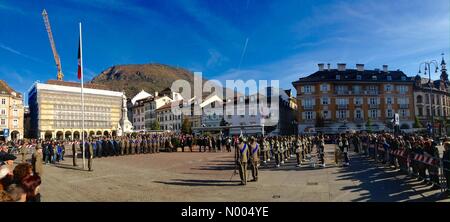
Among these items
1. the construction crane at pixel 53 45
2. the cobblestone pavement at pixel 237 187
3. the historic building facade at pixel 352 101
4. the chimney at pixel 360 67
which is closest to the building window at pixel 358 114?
the historic building facade at pixel 352 101

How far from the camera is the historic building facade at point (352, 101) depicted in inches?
2606

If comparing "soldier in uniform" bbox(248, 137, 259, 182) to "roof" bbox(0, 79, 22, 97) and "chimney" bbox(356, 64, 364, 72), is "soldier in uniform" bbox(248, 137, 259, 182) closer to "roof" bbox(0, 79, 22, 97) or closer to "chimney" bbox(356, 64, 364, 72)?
"chimney" bbox(356, 64, 364, 72)

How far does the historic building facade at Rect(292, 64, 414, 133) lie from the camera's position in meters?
66.2

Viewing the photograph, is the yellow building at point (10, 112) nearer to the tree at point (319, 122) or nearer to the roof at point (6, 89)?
the roof at point (6, 89)

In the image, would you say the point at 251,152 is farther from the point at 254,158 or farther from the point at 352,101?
the point at 352,101

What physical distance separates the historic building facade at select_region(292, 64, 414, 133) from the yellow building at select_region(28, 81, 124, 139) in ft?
162

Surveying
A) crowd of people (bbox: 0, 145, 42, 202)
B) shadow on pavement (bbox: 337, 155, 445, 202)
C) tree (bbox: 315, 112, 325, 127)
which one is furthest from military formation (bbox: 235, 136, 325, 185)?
tree (bbox: 315, 112, 325, 127)

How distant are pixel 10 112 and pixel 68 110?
56.0ft

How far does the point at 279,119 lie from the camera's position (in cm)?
7450

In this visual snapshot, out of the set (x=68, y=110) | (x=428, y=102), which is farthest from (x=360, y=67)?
(x=68, y=110)

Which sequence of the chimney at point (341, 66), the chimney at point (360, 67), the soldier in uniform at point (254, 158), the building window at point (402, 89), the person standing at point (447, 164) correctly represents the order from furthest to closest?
the chimney at point (360, 67) < the chimney at point (341, 66) < the building window at point (402, 89) < the soldier in uniform at point (254, 158) < the person standing at point (447, 164)

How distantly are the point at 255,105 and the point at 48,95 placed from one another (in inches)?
2342
